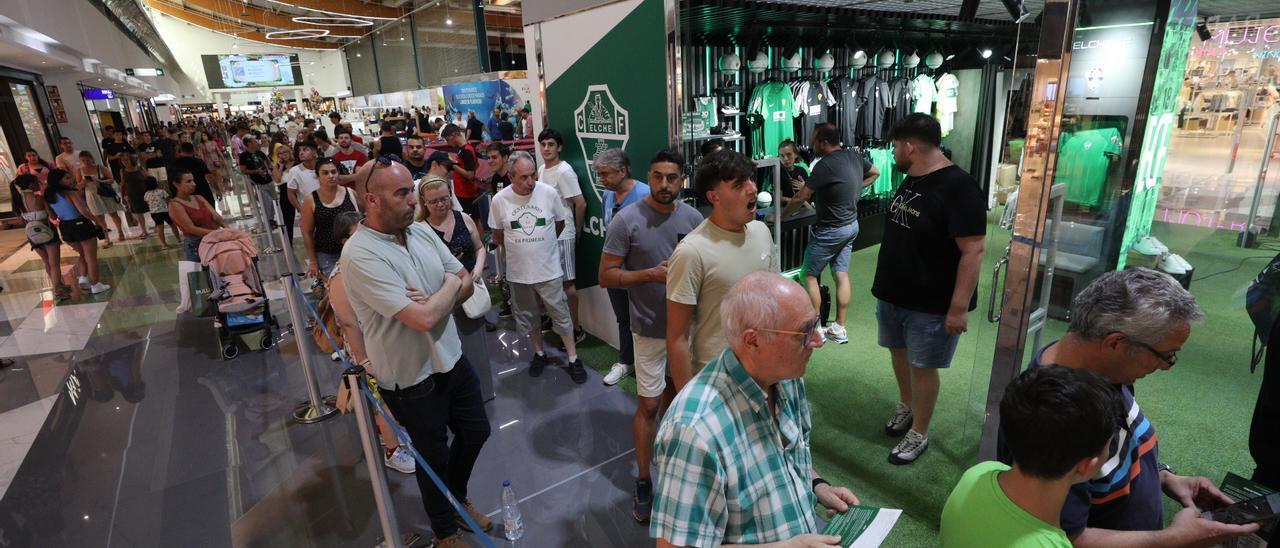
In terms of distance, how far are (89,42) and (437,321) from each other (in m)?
14.8

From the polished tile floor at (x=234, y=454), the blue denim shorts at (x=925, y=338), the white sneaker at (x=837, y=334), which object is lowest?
the polished tile floor at (x=234, y=454)

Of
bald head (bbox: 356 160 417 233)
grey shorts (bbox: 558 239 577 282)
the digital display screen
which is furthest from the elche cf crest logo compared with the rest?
the digital display screen

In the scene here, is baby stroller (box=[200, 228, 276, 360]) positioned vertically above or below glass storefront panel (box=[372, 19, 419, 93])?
below

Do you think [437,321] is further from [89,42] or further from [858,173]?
[89,42]

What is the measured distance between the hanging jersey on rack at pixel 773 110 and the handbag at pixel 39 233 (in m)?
7.47

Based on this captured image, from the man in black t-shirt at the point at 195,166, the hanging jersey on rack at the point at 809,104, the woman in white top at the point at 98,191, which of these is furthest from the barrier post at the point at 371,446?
the woman in white top at the point at 98,191

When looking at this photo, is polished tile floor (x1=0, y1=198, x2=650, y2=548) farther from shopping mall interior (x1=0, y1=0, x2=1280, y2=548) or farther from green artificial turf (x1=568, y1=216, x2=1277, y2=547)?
green artificial turf (x1=568, y1=216, x2=1277, y2=547)

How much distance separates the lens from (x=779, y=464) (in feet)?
4.22

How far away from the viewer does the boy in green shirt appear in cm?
109

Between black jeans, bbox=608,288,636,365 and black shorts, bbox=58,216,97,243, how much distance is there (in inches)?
244

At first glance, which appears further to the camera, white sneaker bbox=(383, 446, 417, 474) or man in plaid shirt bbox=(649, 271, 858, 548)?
white sneaker bbox=(383, 446, 417, 474)

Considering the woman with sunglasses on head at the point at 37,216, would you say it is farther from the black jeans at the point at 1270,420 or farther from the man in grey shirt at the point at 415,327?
the black jeans at the point at 1270,420

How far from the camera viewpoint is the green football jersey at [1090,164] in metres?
2.48

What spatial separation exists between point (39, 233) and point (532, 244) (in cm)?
591
